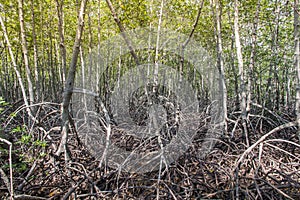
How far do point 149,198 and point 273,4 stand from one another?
5095 mm

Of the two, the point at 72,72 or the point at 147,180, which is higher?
the point at 72,72

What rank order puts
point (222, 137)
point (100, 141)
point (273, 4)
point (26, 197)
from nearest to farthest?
point (26, 197)
point (222, 137)
point (100, 141)
point (273, 4)

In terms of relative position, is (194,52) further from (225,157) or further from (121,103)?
(225,157)

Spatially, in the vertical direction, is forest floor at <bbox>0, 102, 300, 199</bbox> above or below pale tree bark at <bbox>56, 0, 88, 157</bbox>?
below

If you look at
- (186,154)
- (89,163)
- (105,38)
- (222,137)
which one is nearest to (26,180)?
(89,163)

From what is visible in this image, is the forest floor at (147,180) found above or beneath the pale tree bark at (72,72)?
beneath

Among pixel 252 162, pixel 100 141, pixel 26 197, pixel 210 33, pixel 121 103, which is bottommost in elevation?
pixel 121 103

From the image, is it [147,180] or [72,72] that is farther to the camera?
[147,180]

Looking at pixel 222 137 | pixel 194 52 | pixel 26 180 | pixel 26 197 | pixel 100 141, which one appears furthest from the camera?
pixel 194 52

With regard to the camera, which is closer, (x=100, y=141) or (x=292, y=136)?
(x=292, y=136)

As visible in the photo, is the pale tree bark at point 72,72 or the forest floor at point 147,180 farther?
the forest floor at point 147,180

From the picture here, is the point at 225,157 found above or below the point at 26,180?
below

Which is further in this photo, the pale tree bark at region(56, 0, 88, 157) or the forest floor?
the forest floor

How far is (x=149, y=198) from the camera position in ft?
6.25
